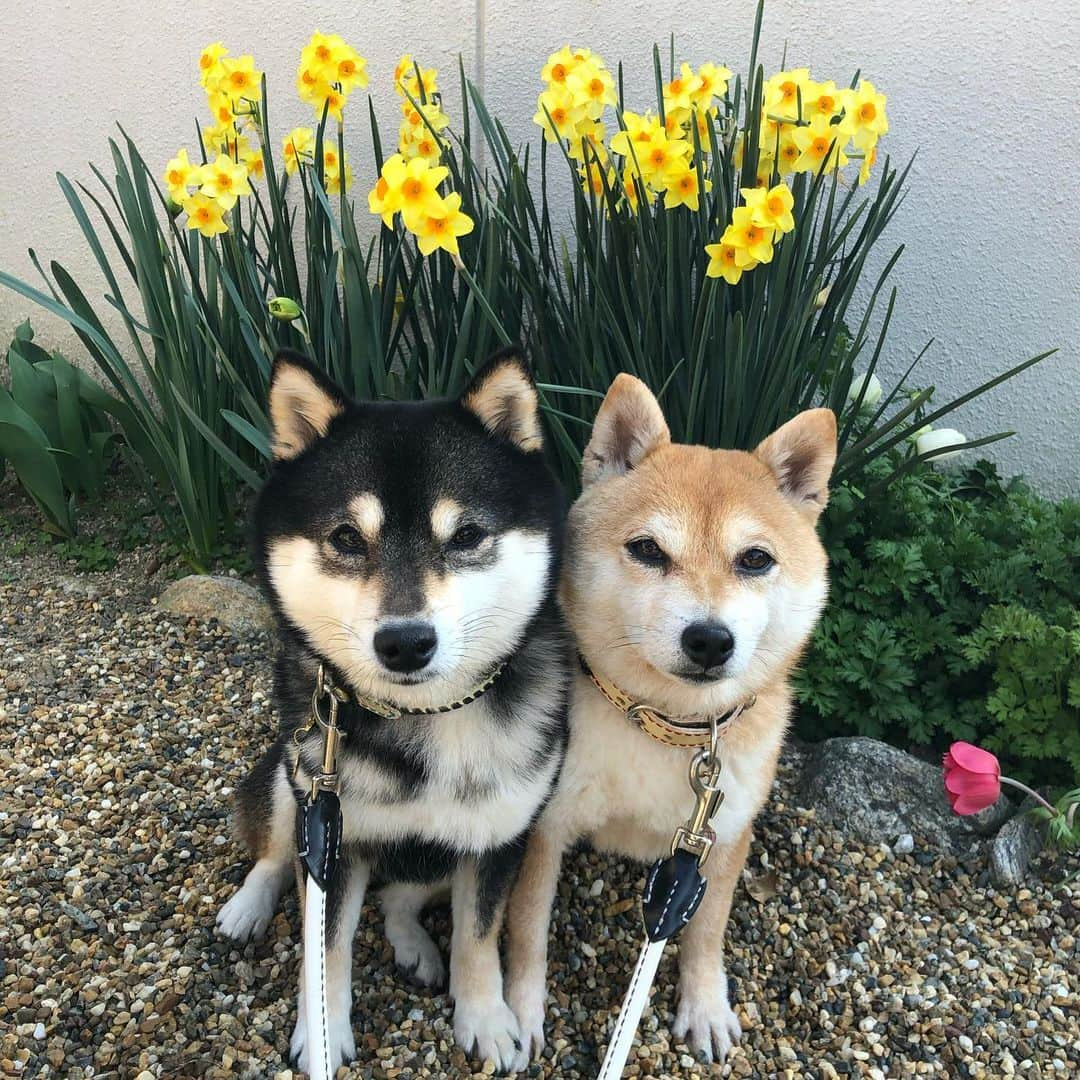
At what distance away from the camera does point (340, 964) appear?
1979 millimetres

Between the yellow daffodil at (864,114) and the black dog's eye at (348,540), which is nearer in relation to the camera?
the black dog's eye at (348,540)

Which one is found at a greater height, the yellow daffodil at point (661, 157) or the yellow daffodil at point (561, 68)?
the yellow daffodil at point (561, 68)

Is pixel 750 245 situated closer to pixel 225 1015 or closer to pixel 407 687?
pixel 407 687

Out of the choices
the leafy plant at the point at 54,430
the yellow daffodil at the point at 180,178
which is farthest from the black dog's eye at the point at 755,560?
the leafy plant at the point at 54,430

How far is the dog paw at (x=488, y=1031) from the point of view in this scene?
2.02 m

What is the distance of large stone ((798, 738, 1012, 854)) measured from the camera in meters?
2.67

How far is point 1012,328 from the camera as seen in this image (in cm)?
391

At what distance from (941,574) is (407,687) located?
2055 millimetres

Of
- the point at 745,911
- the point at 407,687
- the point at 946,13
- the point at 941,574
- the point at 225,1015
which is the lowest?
the point at 745,911

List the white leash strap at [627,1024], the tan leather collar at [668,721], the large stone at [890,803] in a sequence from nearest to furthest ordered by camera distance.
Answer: the white leash strap at [627,1024], the tan leather collar at [668,721], the large stone at [890,803]

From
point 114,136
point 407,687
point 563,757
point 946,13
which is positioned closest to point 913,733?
point 563,757

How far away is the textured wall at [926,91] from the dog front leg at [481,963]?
3.06 m

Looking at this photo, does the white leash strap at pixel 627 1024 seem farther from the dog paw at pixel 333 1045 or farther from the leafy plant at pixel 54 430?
the leafy plant at pixel 54 430

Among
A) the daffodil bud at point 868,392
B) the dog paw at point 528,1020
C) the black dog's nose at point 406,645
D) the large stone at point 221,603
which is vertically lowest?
the large stone at point 221,603
